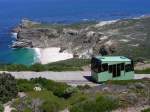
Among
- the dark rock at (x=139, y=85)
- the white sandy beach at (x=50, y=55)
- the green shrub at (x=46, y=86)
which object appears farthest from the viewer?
the white sandy beach at (x=50, y=55)

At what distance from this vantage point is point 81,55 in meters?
118

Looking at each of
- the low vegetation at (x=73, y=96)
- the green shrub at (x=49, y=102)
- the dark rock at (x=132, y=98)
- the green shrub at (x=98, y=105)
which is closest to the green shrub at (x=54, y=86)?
the low vegetation at (x=73, y=96)

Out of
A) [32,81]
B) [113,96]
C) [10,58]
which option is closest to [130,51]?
[10,58]

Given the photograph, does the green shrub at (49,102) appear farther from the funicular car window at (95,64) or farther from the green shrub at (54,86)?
the funicular car window at (95,64)

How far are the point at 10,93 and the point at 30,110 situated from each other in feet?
14.1

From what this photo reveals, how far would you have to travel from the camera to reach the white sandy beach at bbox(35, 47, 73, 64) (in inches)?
4636

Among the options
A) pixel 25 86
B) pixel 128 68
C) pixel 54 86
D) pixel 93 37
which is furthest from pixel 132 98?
pixel 93 37

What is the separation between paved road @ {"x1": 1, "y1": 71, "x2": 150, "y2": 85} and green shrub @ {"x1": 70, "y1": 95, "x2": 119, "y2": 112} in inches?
491

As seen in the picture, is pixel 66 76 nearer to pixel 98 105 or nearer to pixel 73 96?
pixel 73 96

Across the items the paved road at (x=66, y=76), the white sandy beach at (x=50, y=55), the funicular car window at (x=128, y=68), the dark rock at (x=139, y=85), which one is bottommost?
the white sandy beach at (x=50, y=55)

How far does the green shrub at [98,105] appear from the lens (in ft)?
94.6

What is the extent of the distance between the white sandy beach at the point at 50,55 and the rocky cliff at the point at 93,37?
223cm

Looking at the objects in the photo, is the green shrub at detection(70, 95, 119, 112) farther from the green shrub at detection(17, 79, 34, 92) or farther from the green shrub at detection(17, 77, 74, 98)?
the green shrub at detection(17, 79, 34, 92)

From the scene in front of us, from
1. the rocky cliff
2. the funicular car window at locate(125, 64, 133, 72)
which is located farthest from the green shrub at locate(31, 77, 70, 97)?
the rocky cliff
